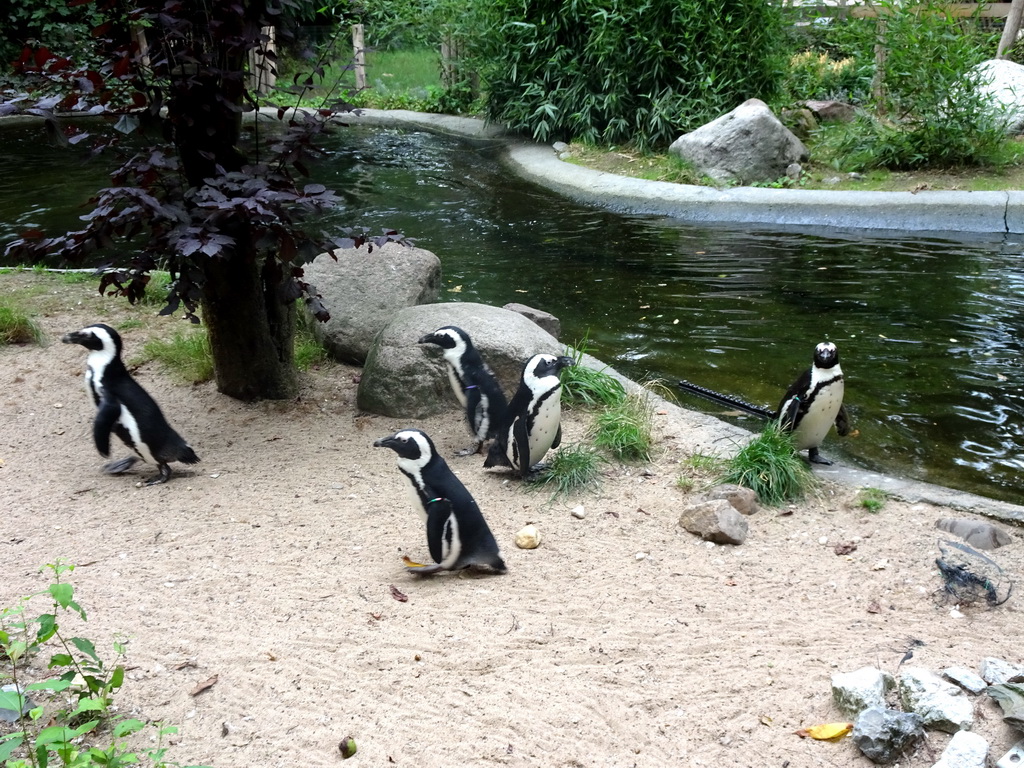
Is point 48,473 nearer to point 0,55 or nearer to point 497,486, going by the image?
point 497,486

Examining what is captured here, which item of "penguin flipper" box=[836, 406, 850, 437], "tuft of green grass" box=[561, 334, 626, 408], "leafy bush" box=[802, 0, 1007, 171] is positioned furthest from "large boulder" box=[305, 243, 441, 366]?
"leafy bush" box=[802, 0, 1007, 171]

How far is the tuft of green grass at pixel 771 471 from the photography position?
15.0 feet

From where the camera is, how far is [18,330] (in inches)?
249

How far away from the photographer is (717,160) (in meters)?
12.0

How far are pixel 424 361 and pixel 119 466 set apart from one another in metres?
1.75

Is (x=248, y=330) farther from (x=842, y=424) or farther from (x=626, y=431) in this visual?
(x=842, y=424)

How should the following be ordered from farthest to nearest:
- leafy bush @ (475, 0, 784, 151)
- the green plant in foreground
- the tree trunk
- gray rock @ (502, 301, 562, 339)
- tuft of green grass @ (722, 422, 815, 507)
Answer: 1. leafy bush @ (475, 0, 784, 151)
2. gray rock @ (502, 301, 562, 339)
3. the tree trunk
4. tuft of green grass @ (722, 422, 815, 507)
5. the green plant in foreground

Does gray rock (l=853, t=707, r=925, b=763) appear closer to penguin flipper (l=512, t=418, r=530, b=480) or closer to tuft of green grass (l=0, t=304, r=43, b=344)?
penguin flipper (l=512, t=418, r=530, b=480)

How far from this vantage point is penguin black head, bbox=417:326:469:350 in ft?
16.7

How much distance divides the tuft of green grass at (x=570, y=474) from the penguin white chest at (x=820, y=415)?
116 cm

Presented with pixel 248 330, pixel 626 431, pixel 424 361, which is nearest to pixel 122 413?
pixel 248 330

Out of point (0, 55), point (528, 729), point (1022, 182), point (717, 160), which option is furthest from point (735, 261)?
point (0, 55)

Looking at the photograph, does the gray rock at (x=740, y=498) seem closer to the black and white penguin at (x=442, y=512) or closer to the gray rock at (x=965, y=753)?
the black and white penguin at (x=442, y=512)

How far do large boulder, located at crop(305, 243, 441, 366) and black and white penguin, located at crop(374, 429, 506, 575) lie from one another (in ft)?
7.82
